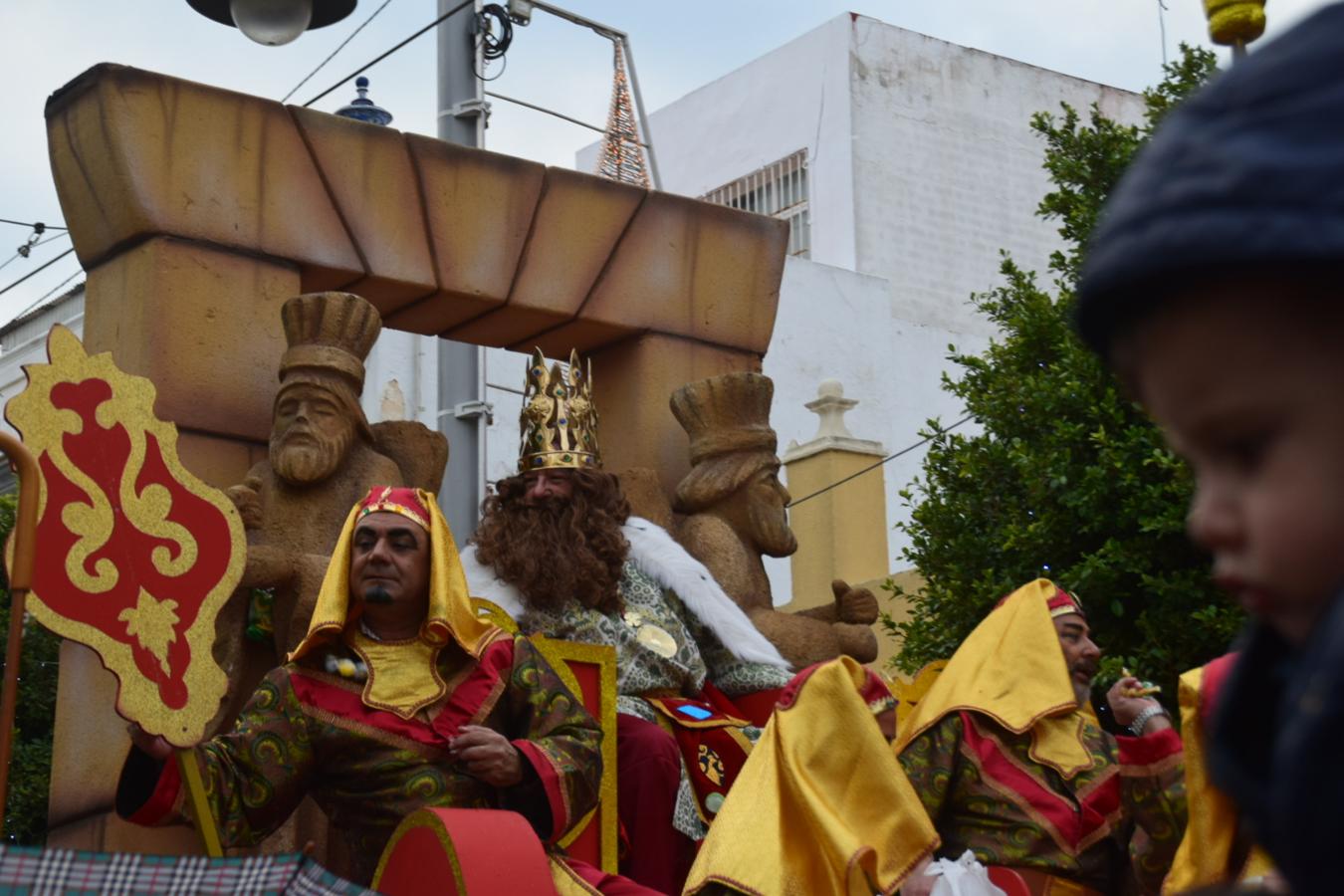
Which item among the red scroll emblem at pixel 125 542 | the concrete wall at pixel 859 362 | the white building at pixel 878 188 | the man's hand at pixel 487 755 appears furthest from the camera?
the white building at pixel 878 188

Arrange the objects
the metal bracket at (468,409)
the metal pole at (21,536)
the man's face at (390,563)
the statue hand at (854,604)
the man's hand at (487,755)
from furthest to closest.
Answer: the metal bracket at (468,409), the statue hand at (854,604), the man's face at (390,563), the man's hand at (487,755), the metal pole at (21,536)

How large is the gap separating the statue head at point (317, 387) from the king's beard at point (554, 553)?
63 cm

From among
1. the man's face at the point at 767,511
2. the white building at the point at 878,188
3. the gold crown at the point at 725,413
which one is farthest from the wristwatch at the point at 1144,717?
the white building at the point at 878,188

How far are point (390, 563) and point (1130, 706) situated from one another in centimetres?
197

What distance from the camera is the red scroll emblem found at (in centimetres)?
470

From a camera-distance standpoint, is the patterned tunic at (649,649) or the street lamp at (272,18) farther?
the street lamp at (272,18)

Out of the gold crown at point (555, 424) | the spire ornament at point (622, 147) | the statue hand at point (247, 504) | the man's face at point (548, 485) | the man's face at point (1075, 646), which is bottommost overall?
the man's face at point (1075, 646)

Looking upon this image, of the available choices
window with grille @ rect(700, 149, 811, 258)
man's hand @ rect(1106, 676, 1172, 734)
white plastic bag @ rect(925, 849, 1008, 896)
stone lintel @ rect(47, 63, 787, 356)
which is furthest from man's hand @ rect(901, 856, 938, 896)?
window with grille @ rect(700, 149, 811, 258)

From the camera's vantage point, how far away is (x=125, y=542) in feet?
15.9

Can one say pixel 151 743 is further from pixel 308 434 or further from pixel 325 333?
pixel 325 333

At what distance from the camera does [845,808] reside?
5559 mm

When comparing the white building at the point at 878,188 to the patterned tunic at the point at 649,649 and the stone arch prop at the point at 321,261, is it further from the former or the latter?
the patterned tunic at the point at 649,649

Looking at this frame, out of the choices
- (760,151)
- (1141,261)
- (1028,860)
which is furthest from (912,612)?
(760,151)

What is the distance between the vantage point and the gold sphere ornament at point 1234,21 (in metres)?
4.94
